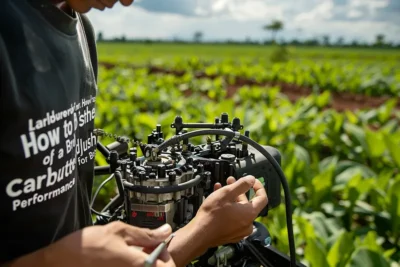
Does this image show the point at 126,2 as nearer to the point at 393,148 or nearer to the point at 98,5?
the point at 98,5

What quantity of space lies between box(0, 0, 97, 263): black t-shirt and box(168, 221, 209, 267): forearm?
0.26 m

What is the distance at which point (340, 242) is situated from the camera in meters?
2.77

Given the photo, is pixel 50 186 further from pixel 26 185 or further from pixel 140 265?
pixel 140 265

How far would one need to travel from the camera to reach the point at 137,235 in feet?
3.58

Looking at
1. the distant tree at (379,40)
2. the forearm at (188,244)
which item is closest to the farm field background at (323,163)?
the forearm at (188,244)

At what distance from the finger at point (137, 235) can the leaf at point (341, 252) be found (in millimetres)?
1787

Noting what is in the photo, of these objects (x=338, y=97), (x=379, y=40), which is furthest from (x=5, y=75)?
(x=379, y=40)

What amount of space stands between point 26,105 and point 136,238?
35cm

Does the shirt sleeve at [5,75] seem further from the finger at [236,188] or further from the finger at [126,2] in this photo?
the finger at [236,188]

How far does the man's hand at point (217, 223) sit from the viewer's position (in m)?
1.22

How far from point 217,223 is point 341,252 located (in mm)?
1692

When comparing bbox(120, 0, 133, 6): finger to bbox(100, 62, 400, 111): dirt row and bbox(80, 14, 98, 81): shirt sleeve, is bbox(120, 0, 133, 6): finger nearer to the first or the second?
bbox(80, 14, 98, 81): shirt sleeve

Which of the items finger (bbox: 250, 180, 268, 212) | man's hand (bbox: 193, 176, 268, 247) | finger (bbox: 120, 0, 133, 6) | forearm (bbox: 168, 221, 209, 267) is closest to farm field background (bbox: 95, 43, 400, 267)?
finger (bbox: 250, 180, 268, 212)

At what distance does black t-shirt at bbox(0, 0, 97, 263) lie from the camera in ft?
3.39
